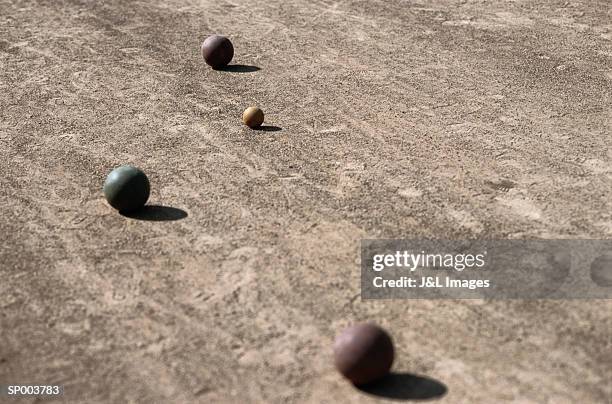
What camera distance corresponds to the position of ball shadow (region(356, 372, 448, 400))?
791 cm

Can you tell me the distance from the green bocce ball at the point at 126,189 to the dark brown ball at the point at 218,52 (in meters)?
4.92

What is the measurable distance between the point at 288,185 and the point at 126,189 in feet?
6.71

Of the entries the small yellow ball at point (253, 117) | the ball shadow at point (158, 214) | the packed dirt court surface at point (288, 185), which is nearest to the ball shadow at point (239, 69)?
the packed dirt court surface at point (288, 185)

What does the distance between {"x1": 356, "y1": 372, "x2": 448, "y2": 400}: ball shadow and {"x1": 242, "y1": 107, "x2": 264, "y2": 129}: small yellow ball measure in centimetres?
598

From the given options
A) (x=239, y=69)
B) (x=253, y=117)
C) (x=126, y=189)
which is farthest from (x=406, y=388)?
(x=239, y=69)

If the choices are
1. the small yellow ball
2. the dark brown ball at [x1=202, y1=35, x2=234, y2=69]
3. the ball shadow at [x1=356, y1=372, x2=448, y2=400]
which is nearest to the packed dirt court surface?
the ball shadow at [x1=356, y1=372, x2=448, y2=400]

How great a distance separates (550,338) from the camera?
28.2ft

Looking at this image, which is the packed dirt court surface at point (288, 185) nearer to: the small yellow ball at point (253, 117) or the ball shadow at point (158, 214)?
the ball shadow at point (158, 214)

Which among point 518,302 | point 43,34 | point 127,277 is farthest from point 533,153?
point 43,34

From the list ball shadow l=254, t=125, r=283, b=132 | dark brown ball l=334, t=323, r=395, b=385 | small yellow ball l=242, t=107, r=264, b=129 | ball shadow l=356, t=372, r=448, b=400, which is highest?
dark brown ball l=334, t=323, r=395, b=385

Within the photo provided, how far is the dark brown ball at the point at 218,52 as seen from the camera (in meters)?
15.5

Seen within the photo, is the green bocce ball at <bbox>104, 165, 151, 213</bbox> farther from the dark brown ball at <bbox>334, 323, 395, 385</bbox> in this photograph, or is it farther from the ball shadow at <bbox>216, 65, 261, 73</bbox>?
the ball shadow at <bbox>216, 65, 261, 73</bbox>

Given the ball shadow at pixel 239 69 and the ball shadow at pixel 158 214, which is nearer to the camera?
the ball shadow at pixel 158 214

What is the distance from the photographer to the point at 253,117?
1330cm
